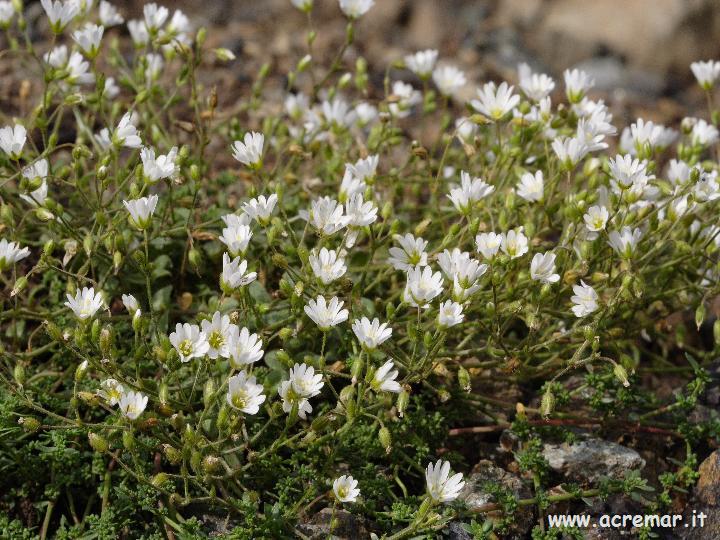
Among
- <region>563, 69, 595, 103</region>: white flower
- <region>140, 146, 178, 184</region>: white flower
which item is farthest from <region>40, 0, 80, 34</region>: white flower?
<region>563, 69, 595, 103</region>: white flower

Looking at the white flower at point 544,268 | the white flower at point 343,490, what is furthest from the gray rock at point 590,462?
the white flower at point 343,490

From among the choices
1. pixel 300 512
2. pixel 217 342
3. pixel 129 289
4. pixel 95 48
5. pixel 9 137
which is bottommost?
pixel 300 512

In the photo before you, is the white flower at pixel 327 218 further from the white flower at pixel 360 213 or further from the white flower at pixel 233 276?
the white flower at pixel 233 276

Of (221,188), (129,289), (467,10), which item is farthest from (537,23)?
(129,289)

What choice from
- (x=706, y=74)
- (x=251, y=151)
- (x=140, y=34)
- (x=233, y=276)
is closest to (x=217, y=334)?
(x=233, y=276)

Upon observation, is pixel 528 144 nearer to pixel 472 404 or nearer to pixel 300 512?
pixel 472 404

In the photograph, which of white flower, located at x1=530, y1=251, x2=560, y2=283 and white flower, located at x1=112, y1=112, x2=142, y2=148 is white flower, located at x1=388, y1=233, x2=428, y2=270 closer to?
white flower, located at x1=530, y1=251, x2=560, y2=283
